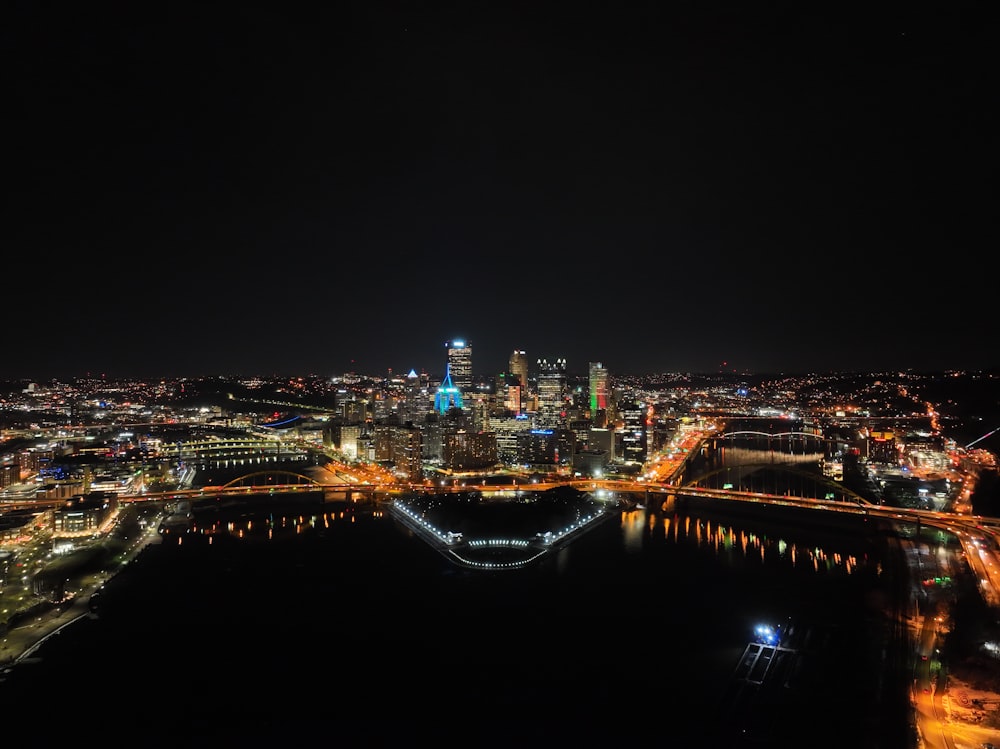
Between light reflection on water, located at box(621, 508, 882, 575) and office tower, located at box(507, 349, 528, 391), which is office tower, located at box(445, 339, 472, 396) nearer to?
office tower, located at box(507, 349, 528, 391)

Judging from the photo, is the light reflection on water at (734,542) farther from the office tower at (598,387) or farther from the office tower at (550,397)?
the office tower at (598,387)

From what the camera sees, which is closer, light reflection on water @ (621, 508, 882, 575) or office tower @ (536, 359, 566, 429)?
light reflection on water @ (621, 508, 882, 575)

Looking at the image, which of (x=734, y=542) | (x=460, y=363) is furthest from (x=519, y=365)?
(x=734, y=542)

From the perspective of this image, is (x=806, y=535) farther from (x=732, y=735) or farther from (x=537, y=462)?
(x=537, y=462)

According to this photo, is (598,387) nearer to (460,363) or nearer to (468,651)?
(460,363)

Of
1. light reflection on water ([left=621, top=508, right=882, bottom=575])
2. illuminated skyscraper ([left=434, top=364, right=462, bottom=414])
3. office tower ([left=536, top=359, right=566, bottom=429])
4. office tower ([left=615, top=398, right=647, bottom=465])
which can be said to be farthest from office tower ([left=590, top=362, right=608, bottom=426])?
light reflection on water ([left=621, top=508, right=882, bottom=575])

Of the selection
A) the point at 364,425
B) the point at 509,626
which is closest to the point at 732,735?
the point at 509,626
